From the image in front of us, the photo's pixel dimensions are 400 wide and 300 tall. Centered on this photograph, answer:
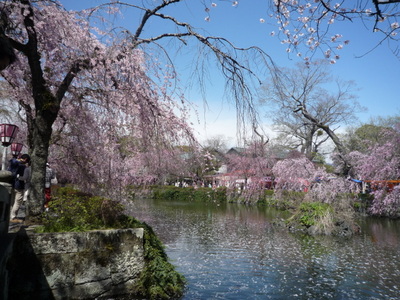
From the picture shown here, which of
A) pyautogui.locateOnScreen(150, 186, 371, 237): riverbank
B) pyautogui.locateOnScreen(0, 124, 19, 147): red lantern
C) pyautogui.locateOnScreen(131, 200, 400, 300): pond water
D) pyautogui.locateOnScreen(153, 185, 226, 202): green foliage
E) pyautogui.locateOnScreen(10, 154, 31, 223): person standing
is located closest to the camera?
pyautogui.locateOnScreen(131, 200, 400, 300): pond water

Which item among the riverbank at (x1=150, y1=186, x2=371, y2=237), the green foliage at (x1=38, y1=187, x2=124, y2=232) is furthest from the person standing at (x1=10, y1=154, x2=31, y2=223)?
the riverbank at (x1=150, y1=186, x2=371, y2=237)

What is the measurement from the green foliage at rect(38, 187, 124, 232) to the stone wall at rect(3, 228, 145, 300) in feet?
1.04

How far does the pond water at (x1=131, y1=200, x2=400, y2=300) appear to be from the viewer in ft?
19.8

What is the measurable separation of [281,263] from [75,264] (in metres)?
5.45

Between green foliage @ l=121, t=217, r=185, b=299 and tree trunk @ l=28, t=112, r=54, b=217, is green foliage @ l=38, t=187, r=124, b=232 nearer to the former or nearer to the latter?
green foliage @ l=121, t=217, r=185, b=299

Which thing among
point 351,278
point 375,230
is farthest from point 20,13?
point 375,230

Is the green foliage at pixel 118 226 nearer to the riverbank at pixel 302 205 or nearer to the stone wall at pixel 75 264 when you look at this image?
the stone wall at pixel 75 264

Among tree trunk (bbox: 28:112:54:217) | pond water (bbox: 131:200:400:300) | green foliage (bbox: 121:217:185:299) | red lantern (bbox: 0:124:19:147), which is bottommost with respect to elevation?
pond water (bbox: 131:200:400:300)

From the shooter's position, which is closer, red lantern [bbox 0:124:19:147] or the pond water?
the pond water

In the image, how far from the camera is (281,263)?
26.3 ft

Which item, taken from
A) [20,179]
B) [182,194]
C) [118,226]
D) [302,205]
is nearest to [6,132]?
[20,179]

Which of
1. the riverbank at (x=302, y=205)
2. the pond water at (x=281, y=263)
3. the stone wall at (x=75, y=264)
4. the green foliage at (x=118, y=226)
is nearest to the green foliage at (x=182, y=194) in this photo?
the riverbank at (x=302, y=205)

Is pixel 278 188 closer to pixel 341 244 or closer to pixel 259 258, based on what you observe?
pixel 341 244

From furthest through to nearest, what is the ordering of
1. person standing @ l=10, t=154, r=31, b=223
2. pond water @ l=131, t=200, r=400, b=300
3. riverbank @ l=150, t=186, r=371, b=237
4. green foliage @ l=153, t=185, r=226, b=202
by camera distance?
green foliage @ l=153, t=185, r=226, b=202 < riverbank @ l=150, t=186, r=371, b=237 < person standing @ l=10, t=154, r=31, b=223 < pond water @ l=131, t=200, r=400, b=300
